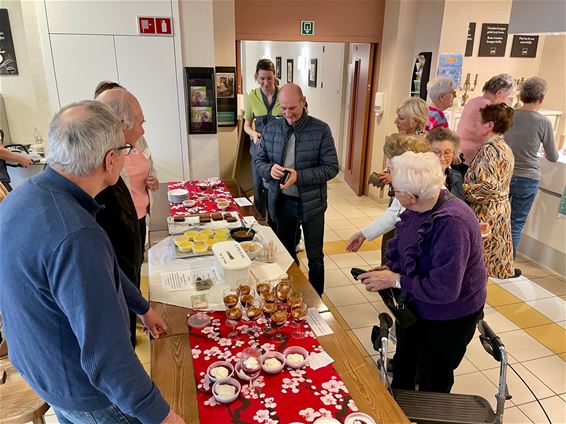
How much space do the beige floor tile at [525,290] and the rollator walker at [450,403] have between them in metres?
2.20

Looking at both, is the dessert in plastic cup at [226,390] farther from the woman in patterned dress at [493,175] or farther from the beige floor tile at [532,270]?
the beige floor tile at [532,270]

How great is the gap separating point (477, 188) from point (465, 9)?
2904 millimetres

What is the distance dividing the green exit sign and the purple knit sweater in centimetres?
407

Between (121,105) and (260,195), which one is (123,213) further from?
(260,195)

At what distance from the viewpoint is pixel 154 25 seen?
3.82 metres

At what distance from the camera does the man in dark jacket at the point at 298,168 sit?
116 inches

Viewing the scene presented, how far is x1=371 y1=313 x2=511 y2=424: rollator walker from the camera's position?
1690 mm

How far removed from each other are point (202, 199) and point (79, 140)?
85.5 inches

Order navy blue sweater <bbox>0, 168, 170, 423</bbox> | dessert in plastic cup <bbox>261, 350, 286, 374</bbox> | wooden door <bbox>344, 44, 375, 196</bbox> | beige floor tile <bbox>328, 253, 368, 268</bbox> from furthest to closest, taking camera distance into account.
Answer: wooden door <bbox>344, 44, 375, 196</bbox> < beige floor tile <bbox>328, 253, 368, 268</bbox> < dessert in plastic cup <bbox>261, 350, 286, 374</bbox> < navy blue sweater <bbox>0, 168, 170, 423</bbox>

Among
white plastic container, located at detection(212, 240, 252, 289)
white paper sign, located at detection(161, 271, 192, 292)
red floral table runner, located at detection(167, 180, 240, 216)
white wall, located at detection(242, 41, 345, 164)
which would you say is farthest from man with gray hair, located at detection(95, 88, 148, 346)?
white wall, located at detection(242, 41, 345, 164)

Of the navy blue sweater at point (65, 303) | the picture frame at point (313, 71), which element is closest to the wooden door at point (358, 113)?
the picture frame at point (313, 71)

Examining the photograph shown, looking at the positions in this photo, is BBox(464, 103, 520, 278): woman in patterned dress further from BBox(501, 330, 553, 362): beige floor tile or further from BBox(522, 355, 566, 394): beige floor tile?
BBox(522, 355, 566, 394): beige floor tile

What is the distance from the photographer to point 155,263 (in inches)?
89.4

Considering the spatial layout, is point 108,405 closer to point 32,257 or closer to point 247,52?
point 32,257
